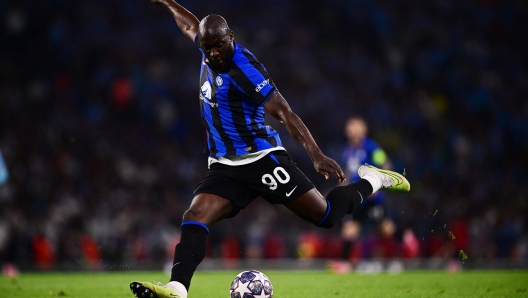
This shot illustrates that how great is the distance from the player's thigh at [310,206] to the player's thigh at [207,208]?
1.77 feet

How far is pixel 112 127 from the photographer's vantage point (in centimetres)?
1659

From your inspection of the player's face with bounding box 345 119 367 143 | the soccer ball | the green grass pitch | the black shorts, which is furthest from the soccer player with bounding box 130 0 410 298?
the player's face with bounding box 345 119 367 143

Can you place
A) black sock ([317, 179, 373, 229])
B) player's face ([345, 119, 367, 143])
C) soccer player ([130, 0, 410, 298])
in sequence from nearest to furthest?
soccer player ([130, 0, 410, 298]), black sock ([317, 179, 373, 229]), player's face ([345, 119, 367, 143])

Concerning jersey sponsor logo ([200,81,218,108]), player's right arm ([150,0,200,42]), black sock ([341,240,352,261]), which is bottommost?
black sock ([341,240,352,261])

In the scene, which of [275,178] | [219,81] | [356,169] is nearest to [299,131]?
[275,178]

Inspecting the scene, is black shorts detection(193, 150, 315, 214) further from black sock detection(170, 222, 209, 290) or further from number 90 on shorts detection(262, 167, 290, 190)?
black sock detection(170, 222, 209, 290)

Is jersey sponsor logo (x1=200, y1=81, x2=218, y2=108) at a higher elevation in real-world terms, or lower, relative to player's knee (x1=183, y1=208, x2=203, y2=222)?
higher

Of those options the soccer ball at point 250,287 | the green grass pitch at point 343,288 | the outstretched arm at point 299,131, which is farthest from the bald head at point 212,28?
the green grass pitch at point 343,288

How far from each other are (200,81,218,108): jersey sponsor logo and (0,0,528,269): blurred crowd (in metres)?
7.30

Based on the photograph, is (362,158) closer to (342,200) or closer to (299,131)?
(342,200)

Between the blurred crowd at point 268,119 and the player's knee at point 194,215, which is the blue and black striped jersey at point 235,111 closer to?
the player's knee at point 194,215

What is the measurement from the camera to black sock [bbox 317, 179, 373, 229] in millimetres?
5559

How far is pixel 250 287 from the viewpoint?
17.4ft

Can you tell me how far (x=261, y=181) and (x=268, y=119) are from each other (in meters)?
10.7
